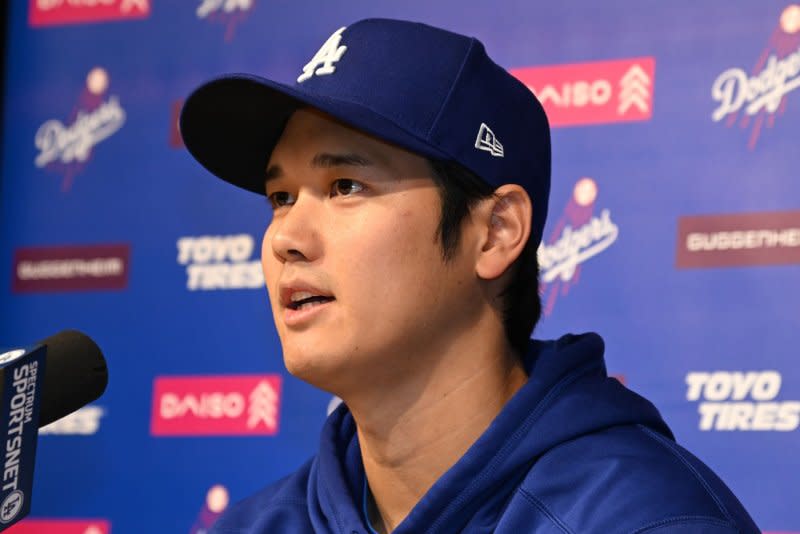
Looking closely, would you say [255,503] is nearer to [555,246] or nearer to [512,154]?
[512,154]

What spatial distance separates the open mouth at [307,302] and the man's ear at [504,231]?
0.22 meters

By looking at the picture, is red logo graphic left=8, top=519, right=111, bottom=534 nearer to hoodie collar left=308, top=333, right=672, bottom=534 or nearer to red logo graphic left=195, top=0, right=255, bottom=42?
red logo graphic left=195, top=0, right=255, bottom=42

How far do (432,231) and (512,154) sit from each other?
15cm

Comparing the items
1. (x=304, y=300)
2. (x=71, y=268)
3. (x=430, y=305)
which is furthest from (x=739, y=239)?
(x=71, y=268)

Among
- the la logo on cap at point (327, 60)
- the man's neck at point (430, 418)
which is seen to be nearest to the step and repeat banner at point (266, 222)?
the man's neck at point (430, 418)

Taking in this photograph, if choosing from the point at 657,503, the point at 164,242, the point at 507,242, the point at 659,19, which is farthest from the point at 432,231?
the point at 164,242

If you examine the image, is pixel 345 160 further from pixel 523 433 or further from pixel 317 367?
pixel 523 433

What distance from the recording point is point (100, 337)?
2.98m

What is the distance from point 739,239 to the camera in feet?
7.84

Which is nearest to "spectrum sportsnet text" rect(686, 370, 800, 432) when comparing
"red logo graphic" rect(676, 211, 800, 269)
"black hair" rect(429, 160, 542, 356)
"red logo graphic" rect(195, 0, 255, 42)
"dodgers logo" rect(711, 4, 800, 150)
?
"red logo graphic" rect(676, 211, 800, 269)

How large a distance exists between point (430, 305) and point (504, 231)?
162 millimetres

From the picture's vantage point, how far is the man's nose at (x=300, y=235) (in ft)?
5.04

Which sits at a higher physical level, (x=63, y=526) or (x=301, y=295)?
(x=301, y=295)

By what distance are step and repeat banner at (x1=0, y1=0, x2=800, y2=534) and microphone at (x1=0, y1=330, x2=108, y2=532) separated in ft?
4.48
